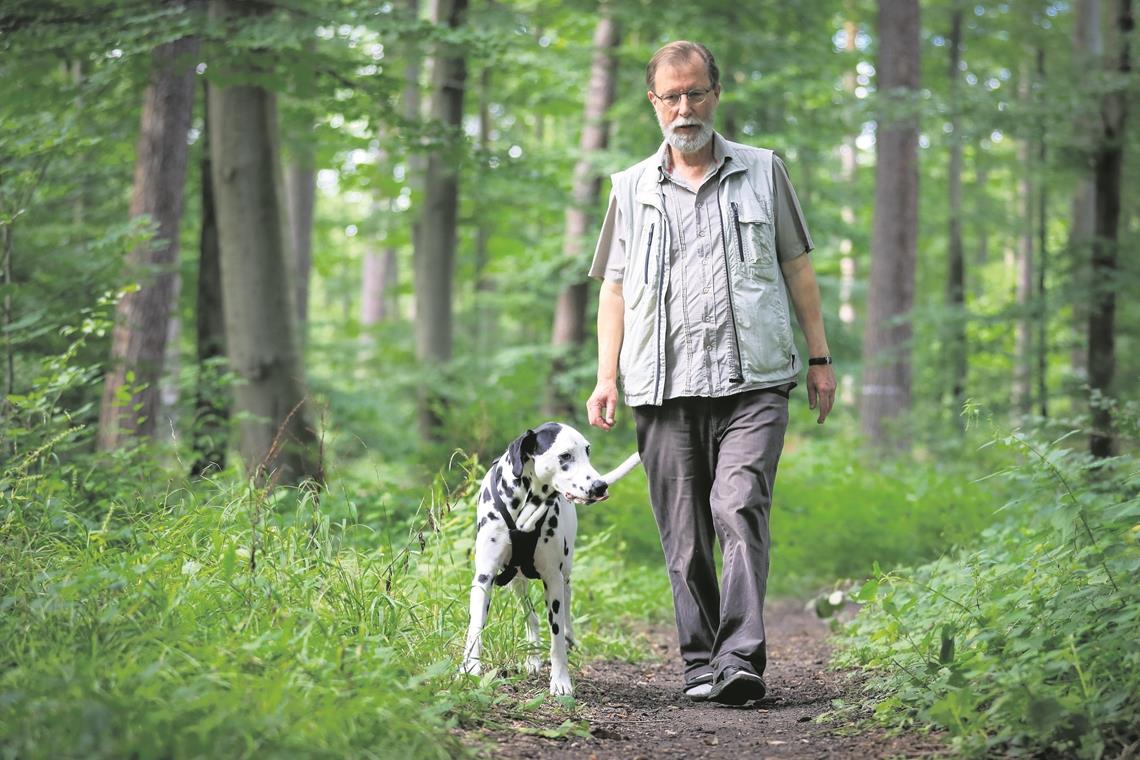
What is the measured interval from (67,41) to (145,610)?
4930mm

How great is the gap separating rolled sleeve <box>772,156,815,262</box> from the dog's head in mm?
1257

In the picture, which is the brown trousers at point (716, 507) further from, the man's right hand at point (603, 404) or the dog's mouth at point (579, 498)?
the dog's mouth at point (579, 498)

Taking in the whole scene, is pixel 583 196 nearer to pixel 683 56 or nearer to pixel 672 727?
pixel 683 56

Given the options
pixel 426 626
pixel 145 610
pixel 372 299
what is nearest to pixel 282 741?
pixel 145 610

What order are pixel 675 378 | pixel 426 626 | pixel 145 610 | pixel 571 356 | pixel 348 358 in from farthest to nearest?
pixel 348 358
pixel 571 356
pixel 675 378
pixel 426 626
pixel 145 610

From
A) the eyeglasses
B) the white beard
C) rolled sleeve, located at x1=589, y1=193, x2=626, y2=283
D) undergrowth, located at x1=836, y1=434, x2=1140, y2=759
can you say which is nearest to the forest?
undergrowth, located at x1=836, y1=434, x2=1140, y2=759

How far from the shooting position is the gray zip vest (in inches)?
178

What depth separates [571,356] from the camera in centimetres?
1385

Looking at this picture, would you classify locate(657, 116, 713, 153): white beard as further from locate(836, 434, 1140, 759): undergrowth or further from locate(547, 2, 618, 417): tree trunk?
locate(547, 2, 618, 417): tree trunk

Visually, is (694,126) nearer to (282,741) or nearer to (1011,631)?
(1011,631)

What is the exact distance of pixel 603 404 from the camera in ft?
15.6

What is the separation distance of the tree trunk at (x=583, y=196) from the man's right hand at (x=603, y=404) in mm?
8803

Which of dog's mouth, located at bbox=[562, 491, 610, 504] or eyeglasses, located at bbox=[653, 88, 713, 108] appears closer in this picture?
dog's mouth, located at bbox=[562, 491, 610, 504]

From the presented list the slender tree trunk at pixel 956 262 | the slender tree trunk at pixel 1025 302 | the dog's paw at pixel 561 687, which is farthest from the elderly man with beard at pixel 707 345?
the slender tree trunk at pixel 1025 302
